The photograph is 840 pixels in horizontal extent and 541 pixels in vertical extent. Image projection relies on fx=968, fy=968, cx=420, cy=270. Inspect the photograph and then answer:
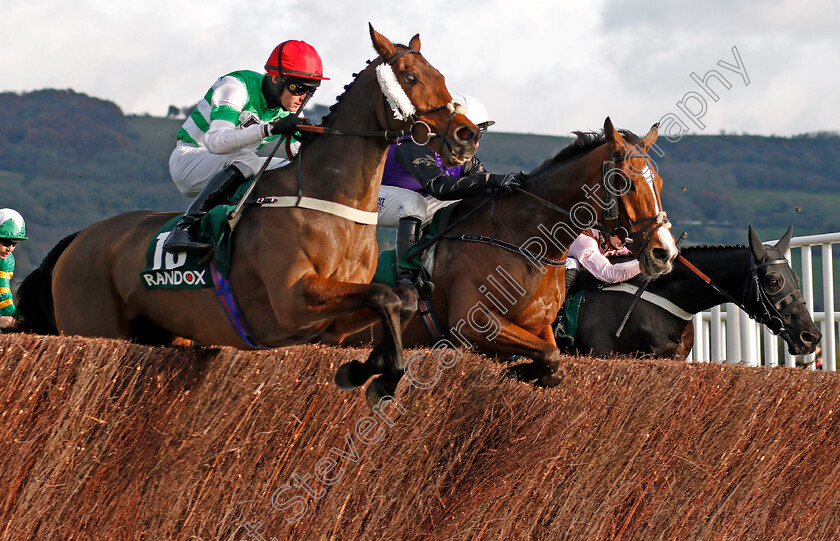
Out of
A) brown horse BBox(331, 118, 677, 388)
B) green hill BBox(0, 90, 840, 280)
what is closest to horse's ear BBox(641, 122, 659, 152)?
brown horse BBox(331, 118, 677, 388)

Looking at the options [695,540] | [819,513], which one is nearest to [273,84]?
[695,540]

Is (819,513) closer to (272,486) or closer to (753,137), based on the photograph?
(272,486)

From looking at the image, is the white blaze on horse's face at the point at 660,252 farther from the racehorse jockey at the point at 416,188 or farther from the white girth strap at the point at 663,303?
the white girth strap at the point at 663,303

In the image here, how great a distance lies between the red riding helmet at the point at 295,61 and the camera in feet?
14.7

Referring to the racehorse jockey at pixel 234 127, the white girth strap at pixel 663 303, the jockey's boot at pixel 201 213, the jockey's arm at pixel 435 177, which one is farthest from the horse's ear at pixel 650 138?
the jockey's boot at pixel 201 213

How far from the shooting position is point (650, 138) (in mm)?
5285

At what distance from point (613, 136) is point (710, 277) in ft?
5.93

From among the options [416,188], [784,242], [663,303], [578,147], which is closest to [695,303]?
[663,303]

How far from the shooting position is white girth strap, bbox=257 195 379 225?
156 inches

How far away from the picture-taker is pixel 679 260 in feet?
21.7

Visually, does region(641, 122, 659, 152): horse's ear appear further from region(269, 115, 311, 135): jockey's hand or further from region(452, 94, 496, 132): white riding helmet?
region(269, 115, 311, 135): jockey's hand

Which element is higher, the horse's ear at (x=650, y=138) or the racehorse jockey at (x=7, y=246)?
the horse's ear at (x=650, y=138)

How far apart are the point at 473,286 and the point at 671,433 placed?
4.26ft

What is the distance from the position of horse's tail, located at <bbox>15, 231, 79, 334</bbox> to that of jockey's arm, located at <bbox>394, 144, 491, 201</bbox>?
1.96m
